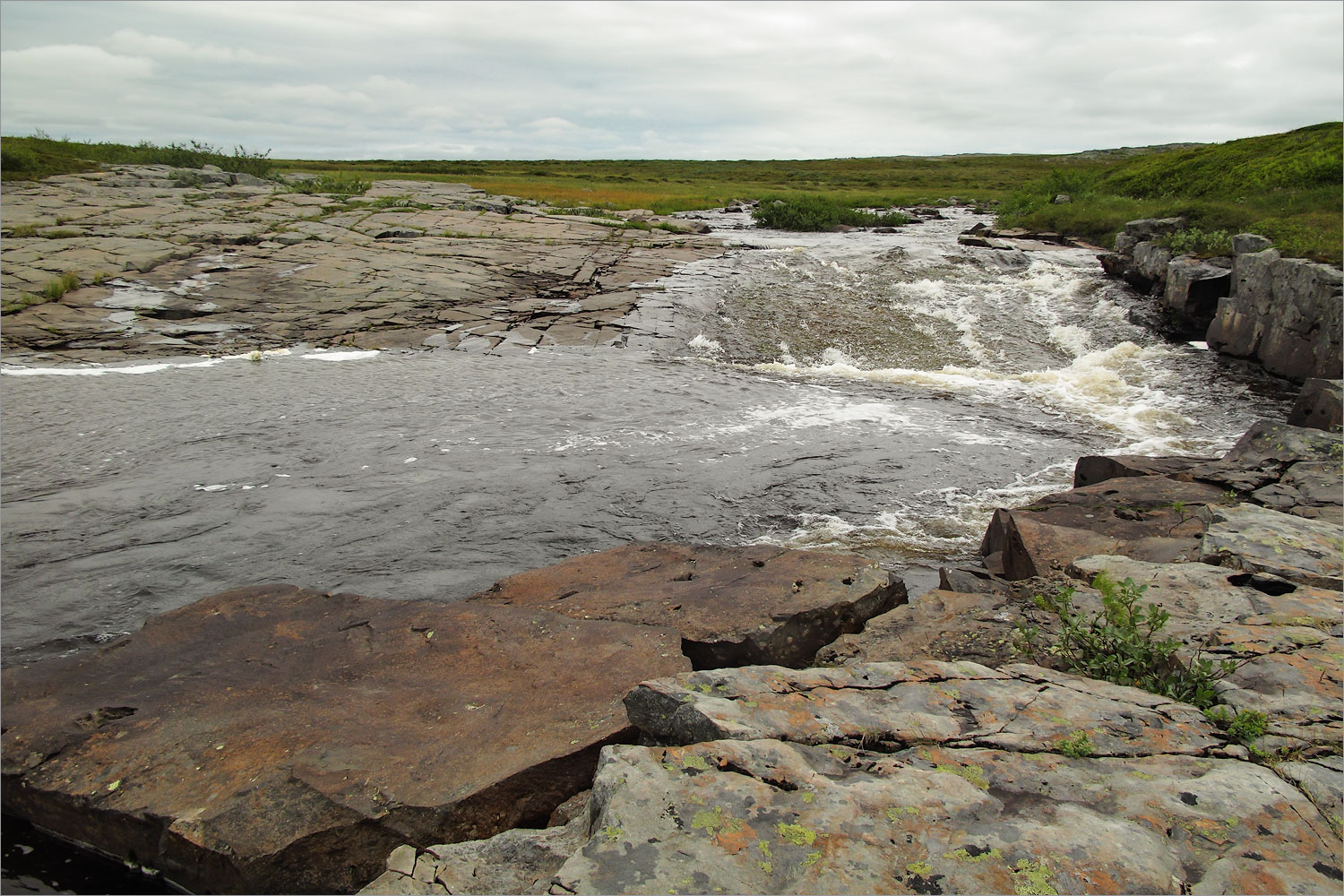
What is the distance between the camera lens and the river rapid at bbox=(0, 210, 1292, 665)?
7613 millimetres

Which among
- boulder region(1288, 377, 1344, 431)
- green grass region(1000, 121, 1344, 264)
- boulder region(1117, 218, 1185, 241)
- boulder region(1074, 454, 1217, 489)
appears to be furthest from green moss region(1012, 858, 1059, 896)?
boulder region(1117, 218, 1185, 241)

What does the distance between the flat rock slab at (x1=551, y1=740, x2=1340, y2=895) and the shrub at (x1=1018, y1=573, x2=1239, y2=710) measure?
694 millimetres

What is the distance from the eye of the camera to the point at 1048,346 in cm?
1777

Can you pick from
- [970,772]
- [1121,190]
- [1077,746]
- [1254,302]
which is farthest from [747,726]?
[1121,190]

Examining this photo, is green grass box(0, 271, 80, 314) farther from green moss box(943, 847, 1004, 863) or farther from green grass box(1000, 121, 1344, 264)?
green grass box(1000, 121, 1344, 264)

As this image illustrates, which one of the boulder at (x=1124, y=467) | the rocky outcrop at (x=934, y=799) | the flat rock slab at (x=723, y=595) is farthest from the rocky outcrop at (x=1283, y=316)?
the rocky outcrop at (x=934, y=799)

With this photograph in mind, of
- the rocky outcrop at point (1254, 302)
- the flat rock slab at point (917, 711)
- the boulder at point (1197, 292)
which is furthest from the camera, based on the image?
the boulder at point (1197, 292)

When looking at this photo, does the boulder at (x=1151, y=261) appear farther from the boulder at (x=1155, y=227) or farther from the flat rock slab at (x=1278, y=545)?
the flat rock slab at (x=1278, y=545)

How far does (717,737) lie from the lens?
335 cm

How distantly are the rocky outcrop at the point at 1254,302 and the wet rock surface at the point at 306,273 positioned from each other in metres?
12.8

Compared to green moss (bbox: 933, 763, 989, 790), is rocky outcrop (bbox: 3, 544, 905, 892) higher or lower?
lower

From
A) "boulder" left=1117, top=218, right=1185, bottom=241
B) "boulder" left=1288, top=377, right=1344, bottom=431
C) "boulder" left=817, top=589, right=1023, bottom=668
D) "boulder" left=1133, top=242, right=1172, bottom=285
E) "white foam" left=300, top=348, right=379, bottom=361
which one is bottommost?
"boulder" left=817, top=589, right=1023, bottom=668

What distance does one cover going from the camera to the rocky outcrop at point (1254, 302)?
1350 centimetres

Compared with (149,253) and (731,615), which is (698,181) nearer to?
(149,253)
